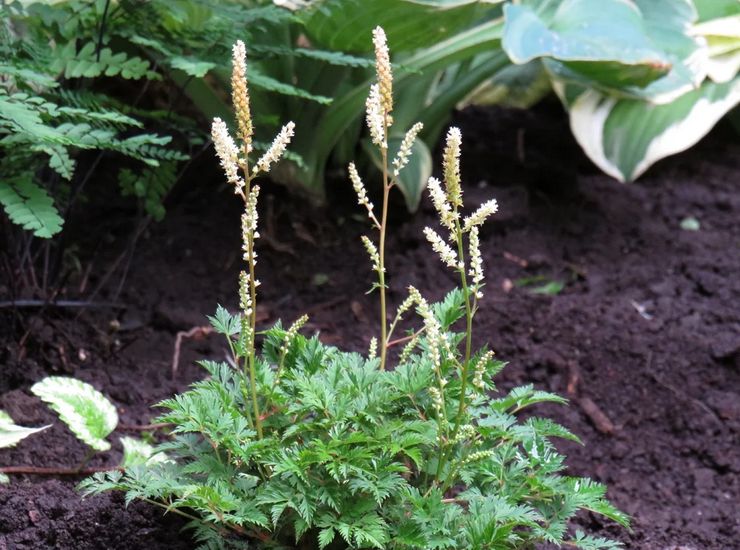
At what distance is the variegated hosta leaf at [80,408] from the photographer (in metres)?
1.76

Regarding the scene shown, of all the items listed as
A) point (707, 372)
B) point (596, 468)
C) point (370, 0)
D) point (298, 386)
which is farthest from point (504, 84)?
point (298, 386)

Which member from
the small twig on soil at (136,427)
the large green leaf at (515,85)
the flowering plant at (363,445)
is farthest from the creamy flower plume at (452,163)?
the large green leaf at (515,85)

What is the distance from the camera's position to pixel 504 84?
362 centimetres

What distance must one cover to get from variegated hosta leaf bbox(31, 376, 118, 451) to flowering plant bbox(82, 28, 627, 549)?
0.85ft

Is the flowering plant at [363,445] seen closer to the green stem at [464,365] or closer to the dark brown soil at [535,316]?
the green stem at [464,365]

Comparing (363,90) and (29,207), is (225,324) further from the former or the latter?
(363,90)

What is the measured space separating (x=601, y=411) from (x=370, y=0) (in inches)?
50.9

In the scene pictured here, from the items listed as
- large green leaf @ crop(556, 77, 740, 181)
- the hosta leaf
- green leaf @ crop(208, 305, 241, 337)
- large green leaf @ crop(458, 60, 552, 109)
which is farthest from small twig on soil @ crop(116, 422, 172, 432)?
large green leaf @ crop(458, 60, 552, 109)

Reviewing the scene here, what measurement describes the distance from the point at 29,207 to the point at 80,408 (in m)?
0.42

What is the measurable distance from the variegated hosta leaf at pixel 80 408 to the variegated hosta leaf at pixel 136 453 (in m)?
0.07

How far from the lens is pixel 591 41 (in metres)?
2.63

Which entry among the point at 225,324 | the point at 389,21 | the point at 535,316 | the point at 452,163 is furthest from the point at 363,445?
the point at 389,21

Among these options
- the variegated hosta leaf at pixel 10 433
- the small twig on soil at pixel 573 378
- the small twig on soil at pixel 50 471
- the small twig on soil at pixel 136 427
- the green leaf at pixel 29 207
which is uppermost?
the green leaf at pixel 29 207

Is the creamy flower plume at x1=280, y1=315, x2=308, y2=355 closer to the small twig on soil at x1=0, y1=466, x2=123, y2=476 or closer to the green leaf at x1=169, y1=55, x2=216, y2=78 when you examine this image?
the small twig on soil at x1=0, y1=466, x2=123, y2=476
